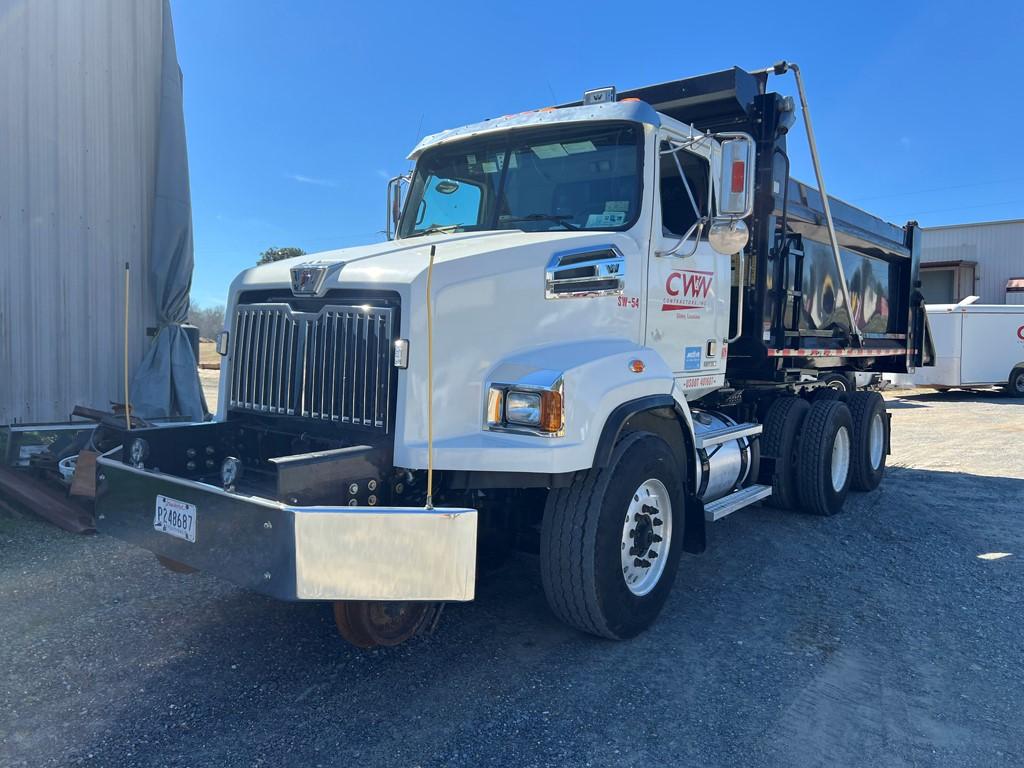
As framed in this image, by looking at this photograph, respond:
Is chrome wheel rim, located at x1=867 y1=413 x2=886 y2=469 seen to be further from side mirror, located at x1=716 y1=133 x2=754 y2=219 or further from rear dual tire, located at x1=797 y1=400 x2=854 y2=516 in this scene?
side mirror, located at x1=716 y1=133 x2=754 y2=219

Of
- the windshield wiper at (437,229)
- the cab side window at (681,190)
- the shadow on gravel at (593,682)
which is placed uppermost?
the cab side window at (681,190)

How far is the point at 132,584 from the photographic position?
4855 millimetres

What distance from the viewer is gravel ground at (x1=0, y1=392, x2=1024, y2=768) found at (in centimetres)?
313

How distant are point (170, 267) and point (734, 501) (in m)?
Result: 6.86

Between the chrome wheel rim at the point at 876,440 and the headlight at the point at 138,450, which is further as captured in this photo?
the chrome wheel rim at the point at 876,440

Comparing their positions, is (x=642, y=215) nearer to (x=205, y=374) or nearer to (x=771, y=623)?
(x=771, y=623)

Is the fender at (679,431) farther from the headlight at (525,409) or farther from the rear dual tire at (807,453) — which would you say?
the rear dual tire at (807,453)

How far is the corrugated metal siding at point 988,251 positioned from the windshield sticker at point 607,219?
2952 centimetres

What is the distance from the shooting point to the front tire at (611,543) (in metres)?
3.85

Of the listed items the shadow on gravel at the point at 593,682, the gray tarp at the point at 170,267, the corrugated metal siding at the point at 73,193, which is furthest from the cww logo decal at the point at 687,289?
the corrugated metal siding at the point at 73,193

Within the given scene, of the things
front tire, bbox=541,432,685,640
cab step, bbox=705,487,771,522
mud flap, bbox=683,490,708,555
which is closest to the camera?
front tire, bbox=541,432,685,640

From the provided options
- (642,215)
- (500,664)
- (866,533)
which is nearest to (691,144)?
(642,215)

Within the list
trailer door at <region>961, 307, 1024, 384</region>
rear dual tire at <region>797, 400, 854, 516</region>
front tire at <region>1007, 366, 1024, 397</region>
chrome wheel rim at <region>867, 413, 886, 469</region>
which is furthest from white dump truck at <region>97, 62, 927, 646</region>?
front tire at <region>1007, 366, 1024, 397</region>

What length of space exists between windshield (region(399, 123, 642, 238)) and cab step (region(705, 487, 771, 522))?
1.91 metres
